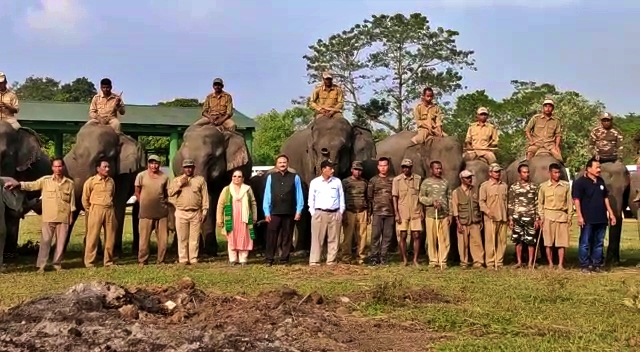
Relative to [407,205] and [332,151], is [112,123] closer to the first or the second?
[332,151]

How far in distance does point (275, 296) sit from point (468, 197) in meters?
5.15

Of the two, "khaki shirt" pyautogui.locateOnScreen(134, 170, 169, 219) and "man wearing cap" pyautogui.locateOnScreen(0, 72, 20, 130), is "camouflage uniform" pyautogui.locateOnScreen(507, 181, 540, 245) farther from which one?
"man wearing cap" pyautogui.locateOnScreen(0, 72, 20, 130)

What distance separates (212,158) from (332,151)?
82.5 inches

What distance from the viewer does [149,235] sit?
13172 millimetres

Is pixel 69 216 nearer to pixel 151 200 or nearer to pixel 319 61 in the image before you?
pixel 151 200

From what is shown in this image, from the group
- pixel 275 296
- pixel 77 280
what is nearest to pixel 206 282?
pixel 77 280

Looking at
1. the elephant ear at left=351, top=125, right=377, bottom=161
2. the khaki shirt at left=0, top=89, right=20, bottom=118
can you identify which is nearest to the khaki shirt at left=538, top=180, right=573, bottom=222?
the elephant ear at left=351, top=125, right=377, bottom=161

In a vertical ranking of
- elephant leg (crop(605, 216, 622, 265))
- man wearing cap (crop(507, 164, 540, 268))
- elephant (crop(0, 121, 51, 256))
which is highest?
elephant (crop(0, 121, 51, 256))

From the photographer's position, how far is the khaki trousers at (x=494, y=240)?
12.8 meters

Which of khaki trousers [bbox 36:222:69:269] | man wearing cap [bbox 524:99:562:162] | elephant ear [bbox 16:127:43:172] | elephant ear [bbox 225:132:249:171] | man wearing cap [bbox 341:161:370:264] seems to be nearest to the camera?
khaki trousers [bbox 36:222:69:269]

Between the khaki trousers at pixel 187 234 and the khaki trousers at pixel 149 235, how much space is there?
11.2 inches

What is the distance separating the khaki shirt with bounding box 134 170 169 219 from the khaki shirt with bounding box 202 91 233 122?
2509 millimetres

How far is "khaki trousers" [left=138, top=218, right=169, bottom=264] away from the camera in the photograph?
13.1 m

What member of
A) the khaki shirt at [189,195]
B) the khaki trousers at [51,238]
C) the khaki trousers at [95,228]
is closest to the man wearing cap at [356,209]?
the khaki shirt at [189,195]
